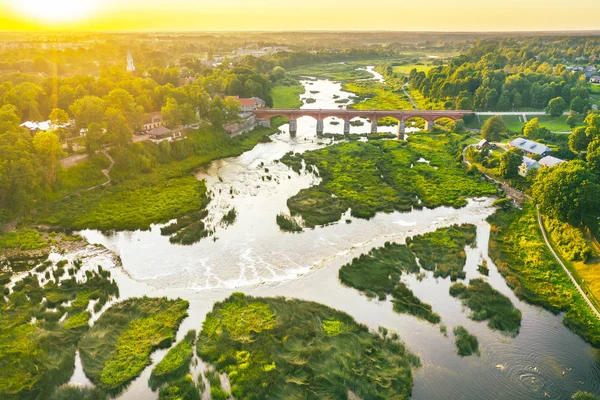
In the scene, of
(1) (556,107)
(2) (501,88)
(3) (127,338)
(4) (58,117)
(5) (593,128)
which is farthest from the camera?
(2) (501,88)

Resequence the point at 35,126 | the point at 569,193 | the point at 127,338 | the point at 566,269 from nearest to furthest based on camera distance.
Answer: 1. the point at 127,338
2. the point at 566,269
3. the point at 569,193
4. the point at 35,126

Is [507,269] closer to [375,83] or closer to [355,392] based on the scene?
[355,392]

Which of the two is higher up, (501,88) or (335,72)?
(501,88)

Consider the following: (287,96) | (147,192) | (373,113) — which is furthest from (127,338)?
(287,96)

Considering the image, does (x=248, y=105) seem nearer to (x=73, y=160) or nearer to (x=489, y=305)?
(x=73, y=160)

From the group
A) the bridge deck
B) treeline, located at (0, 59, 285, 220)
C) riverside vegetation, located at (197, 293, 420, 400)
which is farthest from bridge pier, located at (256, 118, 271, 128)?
riverside vegetation, located at (197, 293, 420, 400)

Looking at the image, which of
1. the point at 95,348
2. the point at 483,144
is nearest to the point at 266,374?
the point at 95,348

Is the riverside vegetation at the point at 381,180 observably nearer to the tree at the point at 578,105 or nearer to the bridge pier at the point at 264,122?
the bridge pier at the point at 264,122
